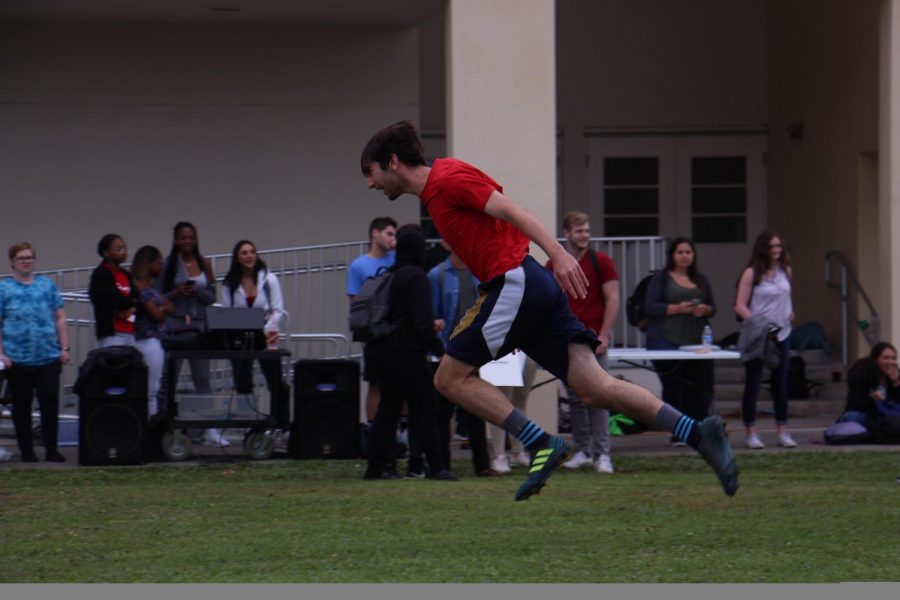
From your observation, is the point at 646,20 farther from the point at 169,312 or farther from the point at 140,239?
the point at 169,312

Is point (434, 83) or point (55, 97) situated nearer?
point (55, 97)

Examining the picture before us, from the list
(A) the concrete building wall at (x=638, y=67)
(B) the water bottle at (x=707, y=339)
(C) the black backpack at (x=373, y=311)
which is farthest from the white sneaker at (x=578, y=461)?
(A) the concrete building wall at (x=638, y=67)

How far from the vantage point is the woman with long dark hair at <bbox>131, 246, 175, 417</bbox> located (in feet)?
41.0

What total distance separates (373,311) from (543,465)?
164 inches

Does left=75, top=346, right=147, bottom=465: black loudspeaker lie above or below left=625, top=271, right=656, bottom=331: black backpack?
below

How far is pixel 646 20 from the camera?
18.2 metres

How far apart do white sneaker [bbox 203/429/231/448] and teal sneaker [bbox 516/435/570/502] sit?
6.47 m

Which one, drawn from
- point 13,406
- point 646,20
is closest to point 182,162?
point 13,406

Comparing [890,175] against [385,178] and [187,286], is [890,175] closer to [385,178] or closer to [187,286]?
[187,286]

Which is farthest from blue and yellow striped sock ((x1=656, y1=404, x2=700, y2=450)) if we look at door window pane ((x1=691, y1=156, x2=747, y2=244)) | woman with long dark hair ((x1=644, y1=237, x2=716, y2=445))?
door window pane ((x1=691, y1=156, x2=747, y2=244))

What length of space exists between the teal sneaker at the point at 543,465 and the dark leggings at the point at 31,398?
650 cm

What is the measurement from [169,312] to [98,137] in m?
3.98

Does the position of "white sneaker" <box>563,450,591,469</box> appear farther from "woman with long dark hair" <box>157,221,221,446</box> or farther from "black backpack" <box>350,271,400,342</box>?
"woman with long dark hair" <box>157,221,221,446</box>

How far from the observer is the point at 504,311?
259 inches
